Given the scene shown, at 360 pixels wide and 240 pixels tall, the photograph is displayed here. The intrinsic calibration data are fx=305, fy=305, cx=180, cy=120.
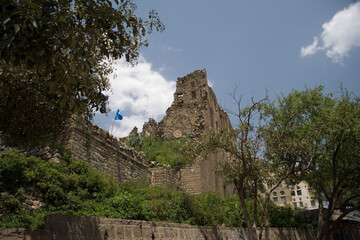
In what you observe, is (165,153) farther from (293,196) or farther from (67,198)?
(293,196)

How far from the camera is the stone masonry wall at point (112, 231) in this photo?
5094mm

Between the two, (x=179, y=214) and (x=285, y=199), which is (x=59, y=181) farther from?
(x=285, y=199)

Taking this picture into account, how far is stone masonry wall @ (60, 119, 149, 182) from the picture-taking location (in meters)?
12.2

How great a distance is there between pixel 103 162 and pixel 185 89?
2118cm

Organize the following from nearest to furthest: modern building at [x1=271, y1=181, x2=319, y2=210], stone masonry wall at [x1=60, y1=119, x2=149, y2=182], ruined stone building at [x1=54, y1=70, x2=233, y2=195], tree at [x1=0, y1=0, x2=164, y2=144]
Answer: tree at [x1=0, y1=0, x2=164, y2=144] → stone masonry wall at [x1=60, y1=119, x2=149, y2=182] → ruined stone building at [x1=54, y1=70, x2=233, y2=195] → modern building at [x1=271, y1=181, x2=319, y2=210]

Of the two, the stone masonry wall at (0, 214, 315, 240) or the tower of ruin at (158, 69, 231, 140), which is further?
the tower of ruin at (158, 69, 231, 140)

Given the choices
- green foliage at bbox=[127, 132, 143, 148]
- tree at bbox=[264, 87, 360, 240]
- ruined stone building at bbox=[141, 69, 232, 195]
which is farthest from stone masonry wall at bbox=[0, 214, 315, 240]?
green foliage at bbox=[127, 132, 143, 148]

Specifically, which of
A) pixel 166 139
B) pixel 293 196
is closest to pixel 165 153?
pixel 166 139

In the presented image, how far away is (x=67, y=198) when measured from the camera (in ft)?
27.6

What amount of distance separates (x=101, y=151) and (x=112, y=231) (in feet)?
25.1

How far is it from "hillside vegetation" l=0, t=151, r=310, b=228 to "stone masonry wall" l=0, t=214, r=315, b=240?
2.63ft

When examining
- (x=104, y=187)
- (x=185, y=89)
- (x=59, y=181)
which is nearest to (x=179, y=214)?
(x=104, y=187)

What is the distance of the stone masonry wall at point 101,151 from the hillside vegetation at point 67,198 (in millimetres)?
1322

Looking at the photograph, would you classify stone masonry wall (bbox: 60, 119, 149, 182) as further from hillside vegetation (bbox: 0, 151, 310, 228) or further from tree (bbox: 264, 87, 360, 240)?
tree (bbox: 264, 87, 360, 240)
